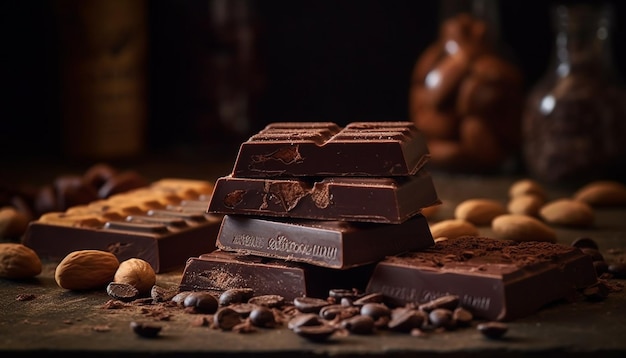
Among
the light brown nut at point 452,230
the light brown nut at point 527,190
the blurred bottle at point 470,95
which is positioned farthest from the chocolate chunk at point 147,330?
the blurred bottle at point 470,95

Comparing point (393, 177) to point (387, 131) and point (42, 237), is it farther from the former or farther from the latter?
point (42, 237)

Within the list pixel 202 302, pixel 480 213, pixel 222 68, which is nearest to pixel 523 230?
pixel 480 213

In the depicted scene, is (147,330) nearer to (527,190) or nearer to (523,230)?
(523,230)

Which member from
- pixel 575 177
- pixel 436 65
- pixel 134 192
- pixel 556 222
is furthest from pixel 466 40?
pixel 134 192

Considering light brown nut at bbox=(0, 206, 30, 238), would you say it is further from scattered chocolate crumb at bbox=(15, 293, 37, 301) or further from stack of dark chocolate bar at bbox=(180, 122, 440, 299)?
stack of dark chocolate bar at bbox=(180, 122, 440, 299)

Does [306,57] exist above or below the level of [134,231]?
above

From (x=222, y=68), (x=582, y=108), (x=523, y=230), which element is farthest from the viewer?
(x=222, y=68)

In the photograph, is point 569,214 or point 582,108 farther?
Result: point 582,108

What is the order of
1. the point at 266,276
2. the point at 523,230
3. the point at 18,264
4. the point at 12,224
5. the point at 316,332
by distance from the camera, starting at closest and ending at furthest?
the point at 316,332, the point at 266,276, the point at 18,264, the point at 523,230, the point at 12,224
